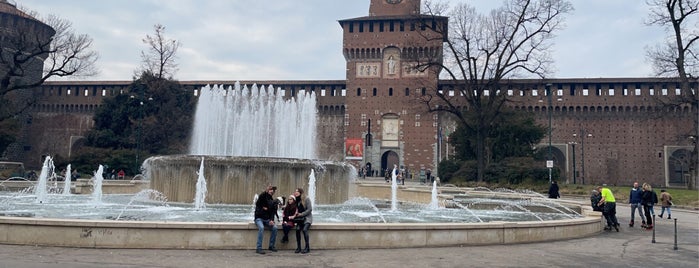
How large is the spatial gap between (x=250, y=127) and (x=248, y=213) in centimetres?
1830

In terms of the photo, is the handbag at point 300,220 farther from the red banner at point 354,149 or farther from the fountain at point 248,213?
the red banner at point 354,149

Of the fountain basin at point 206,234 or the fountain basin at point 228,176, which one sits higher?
the fountain basin at point 228,176

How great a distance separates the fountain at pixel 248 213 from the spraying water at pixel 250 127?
2.44 feet

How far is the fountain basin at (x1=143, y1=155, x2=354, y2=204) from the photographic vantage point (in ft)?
43.8

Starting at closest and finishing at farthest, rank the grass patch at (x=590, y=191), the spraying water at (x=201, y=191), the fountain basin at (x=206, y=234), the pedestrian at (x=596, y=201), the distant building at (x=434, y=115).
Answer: the fountain basin at (x=206, y=234)
the pedestrian at (x=596, y=201)
the spraying water at (x=201, y=191)
the grass patch at (x=590, y=191)
the distant building at (x=434, y=115)

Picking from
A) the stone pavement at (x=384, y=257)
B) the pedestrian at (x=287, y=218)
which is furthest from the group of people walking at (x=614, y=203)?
the pedestrian at (x=287, y=218)

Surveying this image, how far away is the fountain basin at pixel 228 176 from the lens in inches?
525

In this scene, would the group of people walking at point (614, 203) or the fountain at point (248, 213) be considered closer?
the fountain at point (248, 213)

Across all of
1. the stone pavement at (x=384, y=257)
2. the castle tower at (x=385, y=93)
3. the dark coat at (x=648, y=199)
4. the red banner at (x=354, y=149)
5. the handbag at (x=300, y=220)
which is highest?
the castle tower at (x=385, y=93)

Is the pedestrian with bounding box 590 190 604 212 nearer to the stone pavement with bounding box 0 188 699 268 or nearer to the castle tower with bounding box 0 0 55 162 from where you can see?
the stone pavement with bounding box 0 188 699 268

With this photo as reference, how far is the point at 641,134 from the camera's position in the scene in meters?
43.9

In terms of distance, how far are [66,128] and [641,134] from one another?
184ft

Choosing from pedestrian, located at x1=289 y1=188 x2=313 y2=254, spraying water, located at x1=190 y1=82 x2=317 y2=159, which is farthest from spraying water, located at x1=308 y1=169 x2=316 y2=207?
spraying water, located at x1=190 y1=82 x2=317 y2=159

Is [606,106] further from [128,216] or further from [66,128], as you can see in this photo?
[66,128]
